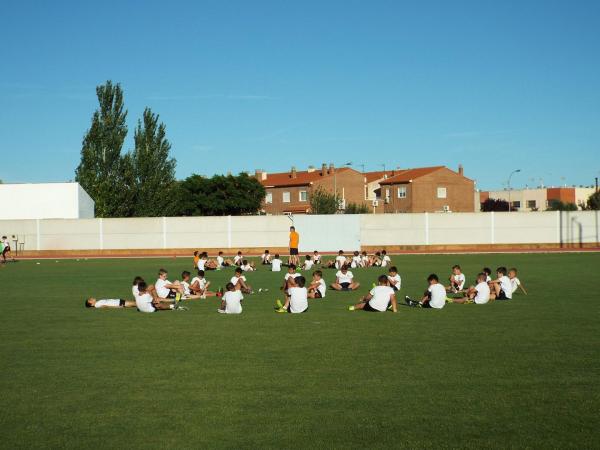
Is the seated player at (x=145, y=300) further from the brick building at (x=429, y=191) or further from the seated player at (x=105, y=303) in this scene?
the brick building at (x=429, y=191)

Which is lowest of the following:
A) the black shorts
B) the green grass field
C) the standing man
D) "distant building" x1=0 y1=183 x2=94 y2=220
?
the green grass field

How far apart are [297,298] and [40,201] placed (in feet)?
164

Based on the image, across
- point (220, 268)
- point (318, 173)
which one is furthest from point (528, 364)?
point (318, 173)

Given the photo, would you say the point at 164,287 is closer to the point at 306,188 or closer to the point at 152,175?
the point at 152,175

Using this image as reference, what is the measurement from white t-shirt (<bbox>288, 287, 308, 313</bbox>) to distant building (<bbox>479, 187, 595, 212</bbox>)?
11990 centimetres

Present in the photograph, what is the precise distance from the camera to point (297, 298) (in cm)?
1741

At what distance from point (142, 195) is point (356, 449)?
6640cm

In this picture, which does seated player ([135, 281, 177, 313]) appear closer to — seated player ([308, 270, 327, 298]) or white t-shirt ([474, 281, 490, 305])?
seated player ([308, 270, 327, 298])

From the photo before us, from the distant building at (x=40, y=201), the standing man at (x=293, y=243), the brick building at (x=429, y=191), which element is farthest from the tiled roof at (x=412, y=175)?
the standing man at (x=293, y=243)

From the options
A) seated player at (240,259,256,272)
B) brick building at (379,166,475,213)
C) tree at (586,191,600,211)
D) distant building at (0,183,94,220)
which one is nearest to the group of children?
seated player at (240,259,256,272)

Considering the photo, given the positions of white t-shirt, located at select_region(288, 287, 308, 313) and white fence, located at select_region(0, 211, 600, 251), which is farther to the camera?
white fence, located at select_region(0, 211, 600, 251)

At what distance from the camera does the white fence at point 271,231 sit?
5431 centimetres

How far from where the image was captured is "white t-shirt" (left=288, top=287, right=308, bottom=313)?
17.4 meters

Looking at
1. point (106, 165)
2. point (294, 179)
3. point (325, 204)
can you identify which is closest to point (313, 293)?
point (106, 165)
